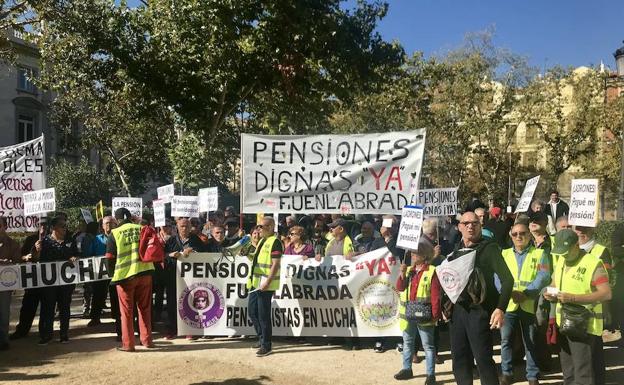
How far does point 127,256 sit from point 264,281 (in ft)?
6.43

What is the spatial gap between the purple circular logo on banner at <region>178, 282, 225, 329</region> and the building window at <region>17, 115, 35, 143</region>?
118 feet

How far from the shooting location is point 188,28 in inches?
667

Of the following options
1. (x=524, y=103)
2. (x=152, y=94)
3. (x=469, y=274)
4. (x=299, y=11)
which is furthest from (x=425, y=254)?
(x=524, y=103)

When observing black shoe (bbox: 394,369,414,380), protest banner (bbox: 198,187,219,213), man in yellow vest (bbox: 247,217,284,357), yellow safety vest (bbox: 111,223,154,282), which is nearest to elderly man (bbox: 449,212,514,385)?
black shoe (bbox: 394,369,414,380)

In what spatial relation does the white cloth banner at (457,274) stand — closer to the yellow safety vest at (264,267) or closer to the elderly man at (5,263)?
the yellow safety vest at (264,267)

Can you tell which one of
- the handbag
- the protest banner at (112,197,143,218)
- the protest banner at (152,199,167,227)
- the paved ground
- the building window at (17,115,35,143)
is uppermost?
the building window at (17,115,35,143)

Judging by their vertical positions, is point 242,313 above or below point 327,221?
below

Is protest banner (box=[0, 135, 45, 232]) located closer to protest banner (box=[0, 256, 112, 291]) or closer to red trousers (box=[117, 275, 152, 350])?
protest banner (box=[0, 256, 112, 291])

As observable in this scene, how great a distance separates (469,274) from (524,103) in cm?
3060

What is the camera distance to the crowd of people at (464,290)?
5.30m

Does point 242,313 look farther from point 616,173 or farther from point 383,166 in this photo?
point 616,173

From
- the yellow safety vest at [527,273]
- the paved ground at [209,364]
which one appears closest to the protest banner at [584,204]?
the yellow safety vest at [527,273]

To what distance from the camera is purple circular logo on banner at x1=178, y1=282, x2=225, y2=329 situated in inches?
361

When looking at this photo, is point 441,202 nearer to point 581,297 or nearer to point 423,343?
point 423,343
